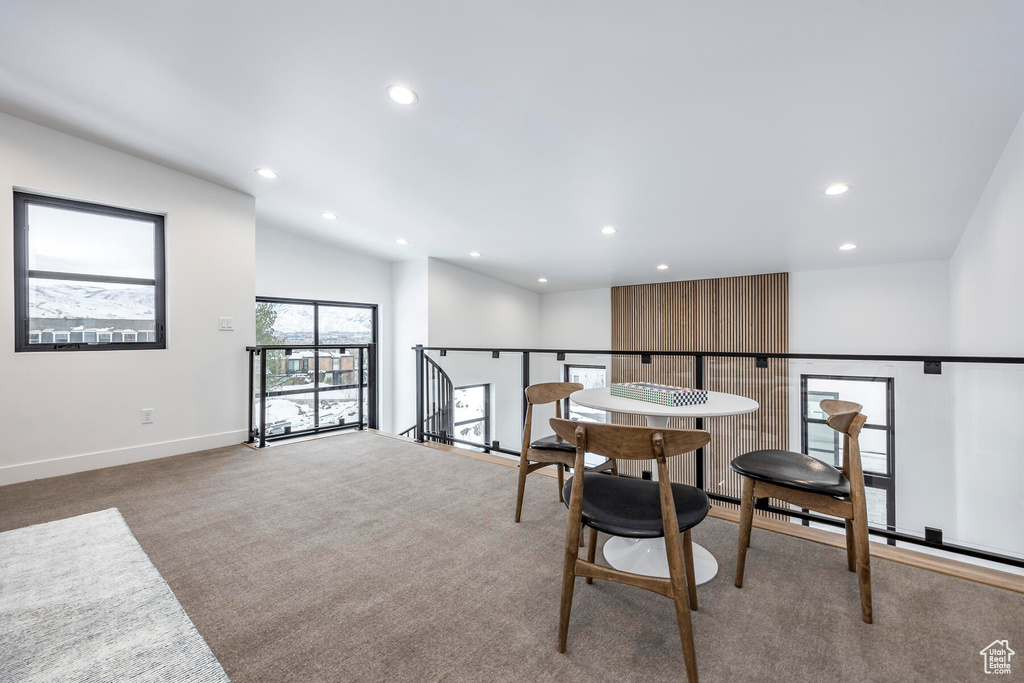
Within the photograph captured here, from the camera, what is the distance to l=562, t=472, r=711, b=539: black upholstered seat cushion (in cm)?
136

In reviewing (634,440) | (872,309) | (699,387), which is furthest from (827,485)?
(872,309)

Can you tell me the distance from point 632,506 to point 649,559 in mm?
587

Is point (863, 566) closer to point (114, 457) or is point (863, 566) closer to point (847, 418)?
point (847, 418)

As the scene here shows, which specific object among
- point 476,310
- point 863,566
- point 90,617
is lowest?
point 90,617

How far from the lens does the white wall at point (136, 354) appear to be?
318 cm

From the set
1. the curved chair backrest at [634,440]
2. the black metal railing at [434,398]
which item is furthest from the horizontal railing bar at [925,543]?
the black metal railing at [434,398]

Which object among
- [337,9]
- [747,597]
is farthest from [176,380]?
[747,597]

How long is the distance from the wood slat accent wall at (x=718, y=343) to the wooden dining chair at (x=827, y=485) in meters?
0.79

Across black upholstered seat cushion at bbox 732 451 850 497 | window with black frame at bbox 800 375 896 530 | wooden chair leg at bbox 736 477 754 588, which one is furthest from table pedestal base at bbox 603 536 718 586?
window with black frame at bbox 800 375 896 530

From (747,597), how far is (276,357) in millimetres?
5664

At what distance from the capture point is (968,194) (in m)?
3.18

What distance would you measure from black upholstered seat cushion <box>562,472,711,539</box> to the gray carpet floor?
1.46 feet

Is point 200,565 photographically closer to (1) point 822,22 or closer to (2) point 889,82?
(1) point 822,22

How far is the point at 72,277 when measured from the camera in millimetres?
3469
